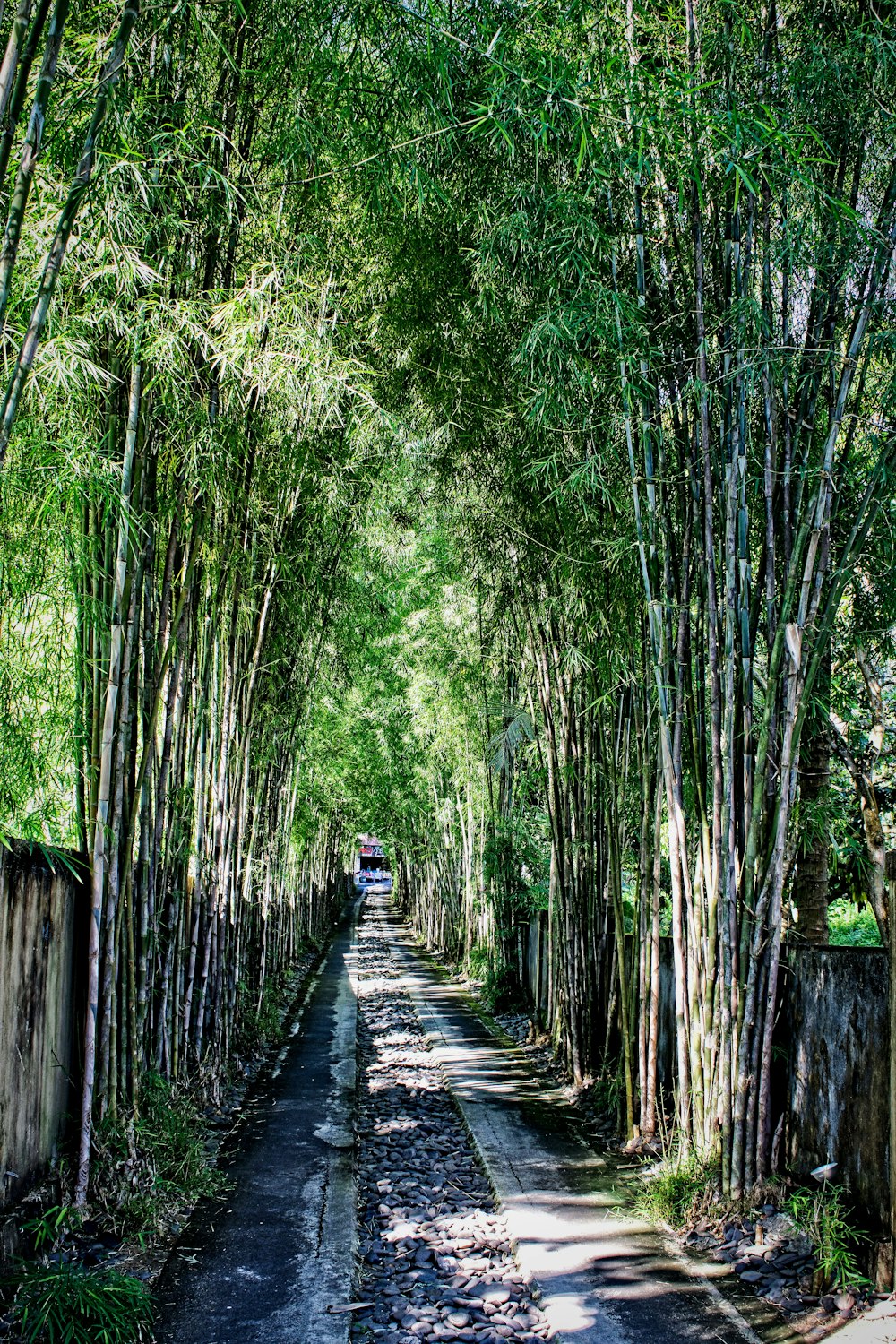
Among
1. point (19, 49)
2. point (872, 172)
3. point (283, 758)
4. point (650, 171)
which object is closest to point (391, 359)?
point (650, 171)

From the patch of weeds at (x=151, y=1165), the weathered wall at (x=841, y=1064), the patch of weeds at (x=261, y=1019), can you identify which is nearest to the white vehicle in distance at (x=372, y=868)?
the patch of weeds at (x=261, y=1019)

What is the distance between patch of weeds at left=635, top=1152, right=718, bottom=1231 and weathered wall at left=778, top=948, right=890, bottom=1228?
0.35 m

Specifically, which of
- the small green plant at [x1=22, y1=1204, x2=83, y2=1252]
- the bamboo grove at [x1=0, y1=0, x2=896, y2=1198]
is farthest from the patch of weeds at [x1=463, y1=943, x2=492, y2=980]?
the small green plant at [x1=22, y1=1204, x2=83, y2=1252]

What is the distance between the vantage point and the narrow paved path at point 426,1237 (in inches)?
114

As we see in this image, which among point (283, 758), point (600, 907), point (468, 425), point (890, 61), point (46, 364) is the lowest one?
point (600, 907)

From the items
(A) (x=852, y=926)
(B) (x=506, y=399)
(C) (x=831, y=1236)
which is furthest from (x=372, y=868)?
(C) (x=831, y=1236)

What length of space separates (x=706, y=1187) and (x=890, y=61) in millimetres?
3903

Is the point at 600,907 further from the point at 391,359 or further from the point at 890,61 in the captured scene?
the point at 890,61

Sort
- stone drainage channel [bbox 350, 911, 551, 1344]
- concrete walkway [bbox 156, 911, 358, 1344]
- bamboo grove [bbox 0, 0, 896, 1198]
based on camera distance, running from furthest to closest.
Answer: bamboo grove [bbox 0, 0, 896, 1198]
stone drainage channel [bbox 350, 911, 551, 1344]
concrete walkway [bbox 156, 911, 358, 1344]

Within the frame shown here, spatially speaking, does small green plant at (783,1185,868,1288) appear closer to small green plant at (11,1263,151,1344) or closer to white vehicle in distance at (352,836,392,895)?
small green plant at (11,1263,151,1344)

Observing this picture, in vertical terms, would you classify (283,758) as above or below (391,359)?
below

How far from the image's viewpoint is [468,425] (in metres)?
5.60

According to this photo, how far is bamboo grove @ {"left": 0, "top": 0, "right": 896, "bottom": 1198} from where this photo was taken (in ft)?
10.8

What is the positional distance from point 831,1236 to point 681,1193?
81 cm
